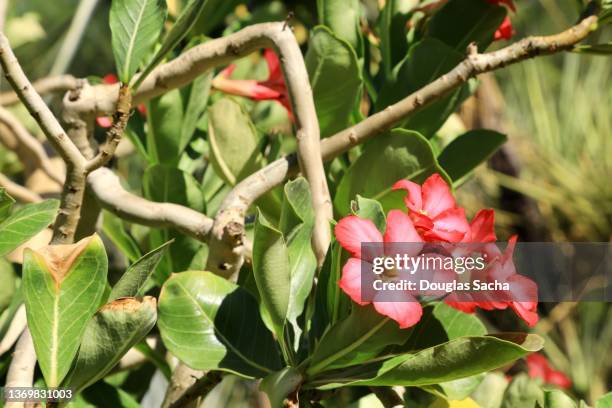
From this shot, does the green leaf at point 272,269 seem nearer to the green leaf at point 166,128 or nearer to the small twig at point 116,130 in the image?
the small twig at point 116,130

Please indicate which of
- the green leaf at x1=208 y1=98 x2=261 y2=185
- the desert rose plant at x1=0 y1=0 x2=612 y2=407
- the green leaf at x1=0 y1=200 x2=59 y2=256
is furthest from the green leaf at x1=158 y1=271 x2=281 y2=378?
the green leaf at x1=208 y1=98 x2=261 y2=185

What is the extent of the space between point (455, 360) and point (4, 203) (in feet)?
1.19

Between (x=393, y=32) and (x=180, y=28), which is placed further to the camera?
(x=393, y=32)

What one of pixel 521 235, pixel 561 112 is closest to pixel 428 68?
pixel 521 235

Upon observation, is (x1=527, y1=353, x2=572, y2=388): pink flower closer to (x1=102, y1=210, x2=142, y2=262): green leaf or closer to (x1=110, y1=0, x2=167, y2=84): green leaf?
(x1=102, y1=210, x2=142, y2=262): green leaf

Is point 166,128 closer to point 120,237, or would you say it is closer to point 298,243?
point 120,237

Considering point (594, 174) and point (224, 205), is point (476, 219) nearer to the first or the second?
point (224, 205)

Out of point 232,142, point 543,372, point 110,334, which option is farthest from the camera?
point 543,372

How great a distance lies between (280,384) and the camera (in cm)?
62

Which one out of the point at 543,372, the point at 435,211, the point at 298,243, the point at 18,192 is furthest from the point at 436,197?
the point at 543,372

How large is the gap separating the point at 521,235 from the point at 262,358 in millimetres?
2457

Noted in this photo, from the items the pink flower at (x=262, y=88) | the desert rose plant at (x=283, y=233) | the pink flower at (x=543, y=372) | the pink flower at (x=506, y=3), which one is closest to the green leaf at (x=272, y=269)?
the desert rose plant at (x=283, y=233)

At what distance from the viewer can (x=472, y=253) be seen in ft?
2.12

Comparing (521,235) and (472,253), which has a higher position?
(521,235)
